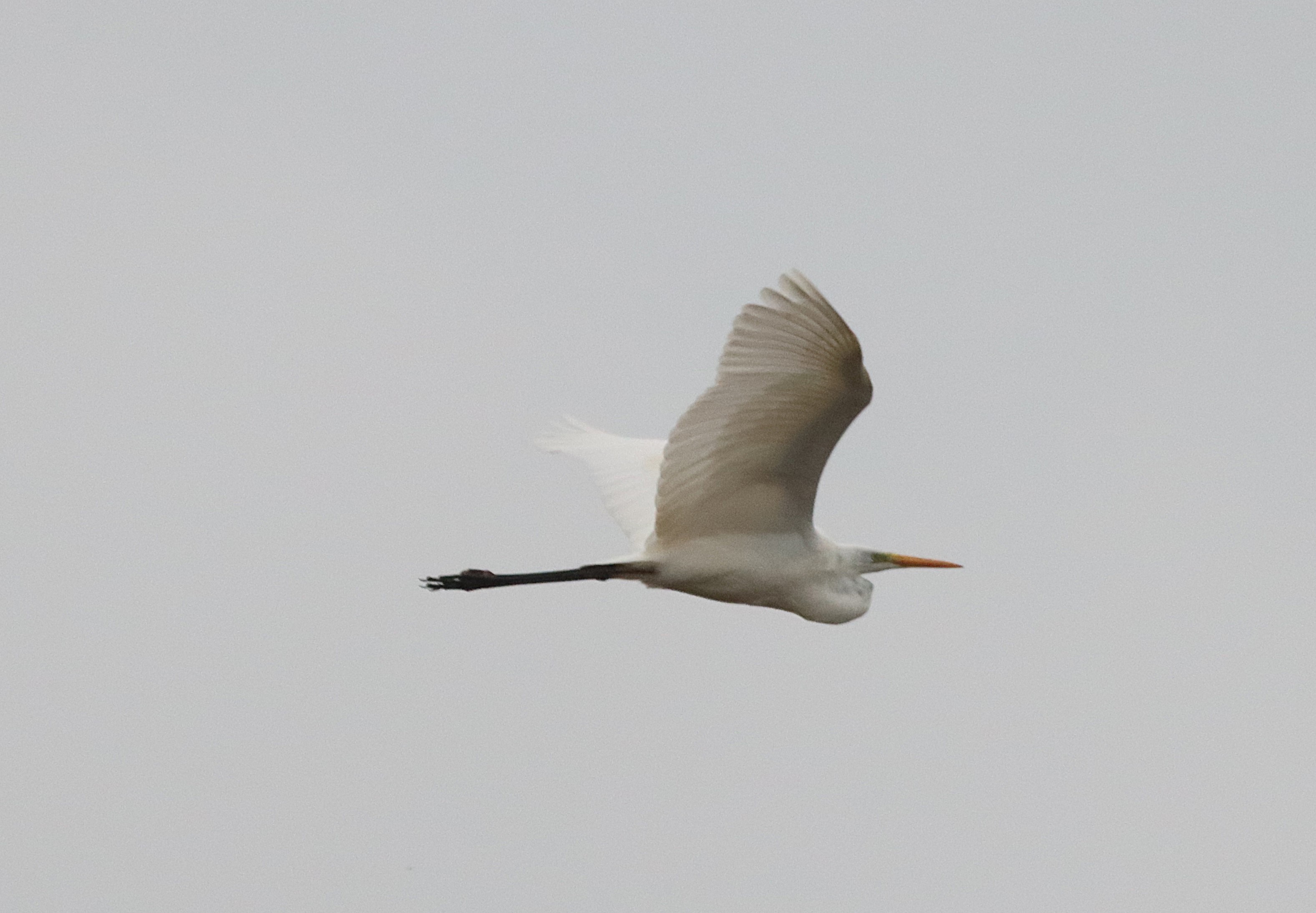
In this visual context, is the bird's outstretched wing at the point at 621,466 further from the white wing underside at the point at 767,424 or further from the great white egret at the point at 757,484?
the white wing underside at the point at 767,424

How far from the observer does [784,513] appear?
8672 mm

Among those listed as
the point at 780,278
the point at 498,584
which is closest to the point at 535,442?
the point at 498,584

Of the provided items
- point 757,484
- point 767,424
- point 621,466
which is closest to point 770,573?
point 757,484

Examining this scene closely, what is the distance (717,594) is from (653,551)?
408mm

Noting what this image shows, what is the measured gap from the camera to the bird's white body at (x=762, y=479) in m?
7.14

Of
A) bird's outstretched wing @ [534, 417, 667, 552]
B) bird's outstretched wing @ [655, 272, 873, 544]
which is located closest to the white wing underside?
bird's outstretched wing @ [655, 272, 873, 544]

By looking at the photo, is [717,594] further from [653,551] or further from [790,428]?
[790,428]

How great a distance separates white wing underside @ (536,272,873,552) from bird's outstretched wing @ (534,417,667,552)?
0.77 feet

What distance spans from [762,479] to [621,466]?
2.40 meters

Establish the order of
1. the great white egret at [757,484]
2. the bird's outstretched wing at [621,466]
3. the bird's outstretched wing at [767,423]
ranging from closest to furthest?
1. the bird's outstretched wing at [767,423]
2. the great white egret at [757,484]
3. the bird's outstretched wing at [621,466]

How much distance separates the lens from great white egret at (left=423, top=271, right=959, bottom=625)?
7.15 metres

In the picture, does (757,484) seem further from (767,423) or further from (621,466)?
(621,466)

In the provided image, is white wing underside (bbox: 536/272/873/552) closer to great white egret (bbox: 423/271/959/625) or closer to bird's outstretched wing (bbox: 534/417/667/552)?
great white egret (bbox: 423/271/959/625)

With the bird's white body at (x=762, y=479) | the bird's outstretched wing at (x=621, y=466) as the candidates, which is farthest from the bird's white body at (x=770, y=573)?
the bird's outstretched wing at (x=621, y=466)
